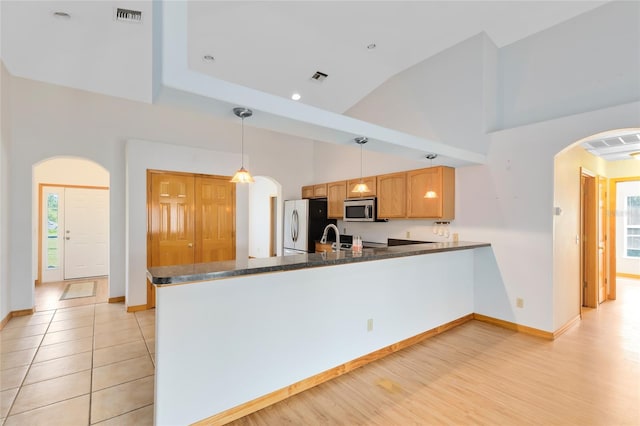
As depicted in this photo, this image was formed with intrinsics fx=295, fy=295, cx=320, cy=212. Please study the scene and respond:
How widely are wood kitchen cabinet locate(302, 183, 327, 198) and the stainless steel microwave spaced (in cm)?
77

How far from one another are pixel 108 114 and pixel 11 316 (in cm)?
312

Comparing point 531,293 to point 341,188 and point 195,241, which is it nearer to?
point 341,188

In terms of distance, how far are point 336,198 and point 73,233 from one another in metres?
5.79

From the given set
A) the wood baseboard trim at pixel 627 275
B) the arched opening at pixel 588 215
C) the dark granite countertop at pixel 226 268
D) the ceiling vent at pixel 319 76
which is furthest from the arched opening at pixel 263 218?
the wood baseboard trim at pixel 627 275

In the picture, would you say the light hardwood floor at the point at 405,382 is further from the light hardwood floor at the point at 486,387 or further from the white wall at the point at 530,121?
the white wall at the point at 530,121

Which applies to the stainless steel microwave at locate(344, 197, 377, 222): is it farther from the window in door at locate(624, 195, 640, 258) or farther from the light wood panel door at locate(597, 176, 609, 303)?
the window in door at locate(624, 195, 640, 258)

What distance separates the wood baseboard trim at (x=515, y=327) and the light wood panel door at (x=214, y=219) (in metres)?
4.16

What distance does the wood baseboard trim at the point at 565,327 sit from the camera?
3484 millimetres

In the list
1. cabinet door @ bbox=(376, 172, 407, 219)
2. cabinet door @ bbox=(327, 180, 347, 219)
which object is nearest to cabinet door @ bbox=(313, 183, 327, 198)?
cabinet door @ bbox=(327, 180, 347, 219)

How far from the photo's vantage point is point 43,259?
6109 millimetres

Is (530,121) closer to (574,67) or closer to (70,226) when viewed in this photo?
(574,67)

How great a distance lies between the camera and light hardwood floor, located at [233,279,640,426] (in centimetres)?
207

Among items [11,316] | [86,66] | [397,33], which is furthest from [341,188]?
[11,316]

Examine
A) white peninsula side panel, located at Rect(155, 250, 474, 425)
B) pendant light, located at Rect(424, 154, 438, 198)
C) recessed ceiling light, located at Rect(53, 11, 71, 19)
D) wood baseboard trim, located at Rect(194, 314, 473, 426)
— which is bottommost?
wood baseboard trim, located at Rect(194, 314, 473, 426)
